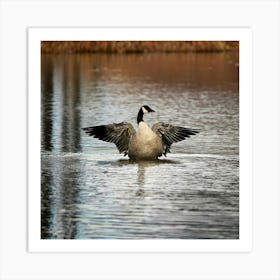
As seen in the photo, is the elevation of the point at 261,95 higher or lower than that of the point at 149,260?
higher

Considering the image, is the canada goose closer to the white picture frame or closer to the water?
the water

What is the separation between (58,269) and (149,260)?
1.73ft

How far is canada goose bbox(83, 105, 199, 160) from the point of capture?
1445 centimetres

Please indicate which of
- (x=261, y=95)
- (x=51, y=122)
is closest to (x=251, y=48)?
(x=261, y=95)

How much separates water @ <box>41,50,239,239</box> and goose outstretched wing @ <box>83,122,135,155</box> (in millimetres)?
34

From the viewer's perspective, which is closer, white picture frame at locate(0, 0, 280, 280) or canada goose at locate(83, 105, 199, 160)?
white picture frame at locate(0, 0, 280, 280)

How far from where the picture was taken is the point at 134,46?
14.4m

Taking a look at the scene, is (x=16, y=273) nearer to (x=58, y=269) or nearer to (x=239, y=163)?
(x=58, y=269)

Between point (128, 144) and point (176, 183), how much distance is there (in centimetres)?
39

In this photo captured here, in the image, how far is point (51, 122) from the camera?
47.6 feet

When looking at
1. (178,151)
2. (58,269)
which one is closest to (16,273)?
(58,269)

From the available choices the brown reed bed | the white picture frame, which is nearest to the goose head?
the brown reed bed

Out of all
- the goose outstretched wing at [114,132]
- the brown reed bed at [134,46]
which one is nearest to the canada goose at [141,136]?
the goose outstretched wing at [114,132]

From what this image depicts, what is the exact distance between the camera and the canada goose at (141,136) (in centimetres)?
1445
